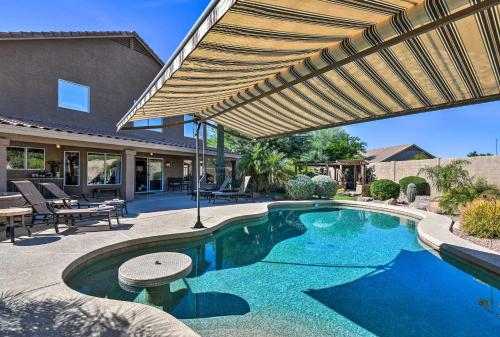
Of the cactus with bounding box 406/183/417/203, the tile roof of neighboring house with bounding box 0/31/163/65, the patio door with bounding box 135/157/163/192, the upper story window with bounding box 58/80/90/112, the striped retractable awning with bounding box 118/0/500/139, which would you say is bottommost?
the cactus with bounding box 406/183/417/203

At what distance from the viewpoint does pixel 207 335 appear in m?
4.26

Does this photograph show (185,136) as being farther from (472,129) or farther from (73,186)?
(472,129)

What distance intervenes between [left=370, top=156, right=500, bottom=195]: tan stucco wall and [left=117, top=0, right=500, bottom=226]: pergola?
15.3 m

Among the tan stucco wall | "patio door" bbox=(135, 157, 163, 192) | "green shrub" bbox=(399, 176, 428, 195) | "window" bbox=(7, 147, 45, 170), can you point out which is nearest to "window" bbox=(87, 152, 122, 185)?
"patio door" bbox=(135, 157, 163, 192)

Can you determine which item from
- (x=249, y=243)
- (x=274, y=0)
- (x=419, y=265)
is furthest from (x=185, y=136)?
(x=274, y=0)

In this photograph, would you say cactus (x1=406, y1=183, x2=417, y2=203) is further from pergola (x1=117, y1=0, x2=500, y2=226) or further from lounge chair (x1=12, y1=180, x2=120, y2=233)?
lounge chair (x1=12, y1=180, x2=120, y2=233)

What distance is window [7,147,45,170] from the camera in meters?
13.8

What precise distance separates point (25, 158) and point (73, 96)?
4351 mm

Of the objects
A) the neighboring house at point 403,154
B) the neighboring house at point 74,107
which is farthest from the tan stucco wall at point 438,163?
the neighboring house at point 74,107

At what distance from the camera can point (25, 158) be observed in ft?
46.7

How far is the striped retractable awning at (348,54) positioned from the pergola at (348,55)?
0.5 inches

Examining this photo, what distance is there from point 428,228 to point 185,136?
64.3 feet

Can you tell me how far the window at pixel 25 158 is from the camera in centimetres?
1376

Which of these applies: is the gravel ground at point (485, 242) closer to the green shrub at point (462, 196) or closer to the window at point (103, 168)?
the green shrub at point (462, 196)
